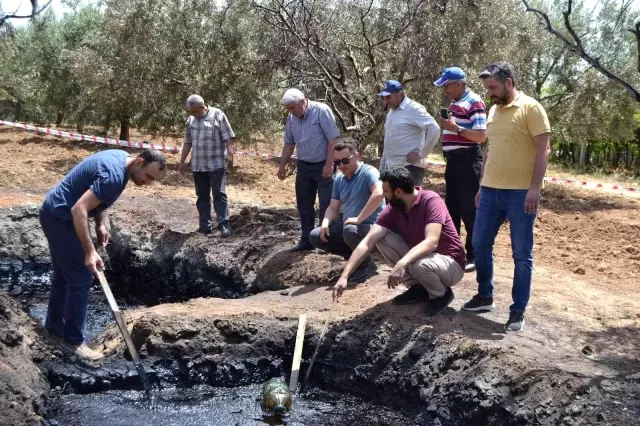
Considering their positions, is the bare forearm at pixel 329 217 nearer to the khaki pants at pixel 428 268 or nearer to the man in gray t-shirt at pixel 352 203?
the man in gray t-shirt at pixel 352 203

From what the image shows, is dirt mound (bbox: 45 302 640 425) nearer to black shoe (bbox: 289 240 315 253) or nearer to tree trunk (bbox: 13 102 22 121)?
black shoe (bbox: 289 240 315 253)

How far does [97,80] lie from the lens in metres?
15.5

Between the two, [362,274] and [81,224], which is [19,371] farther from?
[362,274]

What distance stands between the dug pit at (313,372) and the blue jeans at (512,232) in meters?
0.40

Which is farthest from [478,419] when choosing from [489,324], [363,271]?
[363,271]

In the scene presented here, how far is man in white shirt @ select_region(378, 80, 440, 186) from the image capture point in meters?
6.50

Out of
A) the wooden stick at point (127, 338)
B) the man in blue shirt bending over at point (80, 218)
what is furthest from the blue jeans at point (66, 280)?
the wooden stick at point (127, 338)

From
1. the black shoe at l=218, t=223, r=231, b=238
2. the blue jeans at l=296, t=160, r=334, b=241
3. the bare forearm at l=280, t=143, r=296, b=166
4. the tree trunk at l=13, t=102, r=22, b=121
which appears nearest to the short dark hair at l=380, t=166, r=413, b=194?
the blue jeans at l=296, t=160, r=334, b=241

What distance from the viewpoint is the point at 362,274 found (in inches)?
263

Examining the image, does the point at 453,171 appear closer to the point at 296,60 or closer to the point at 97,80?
the point at 296,60

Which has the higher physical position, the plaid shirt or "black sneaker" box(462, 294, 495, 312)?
the plaid shirt

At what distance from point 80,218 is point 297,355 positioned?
6.09ft

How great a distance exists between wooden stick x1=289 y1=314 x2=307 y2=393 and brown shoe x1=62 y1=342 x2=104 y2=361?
154 cm

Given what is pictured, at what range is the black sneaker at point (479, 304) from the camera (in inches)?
217
